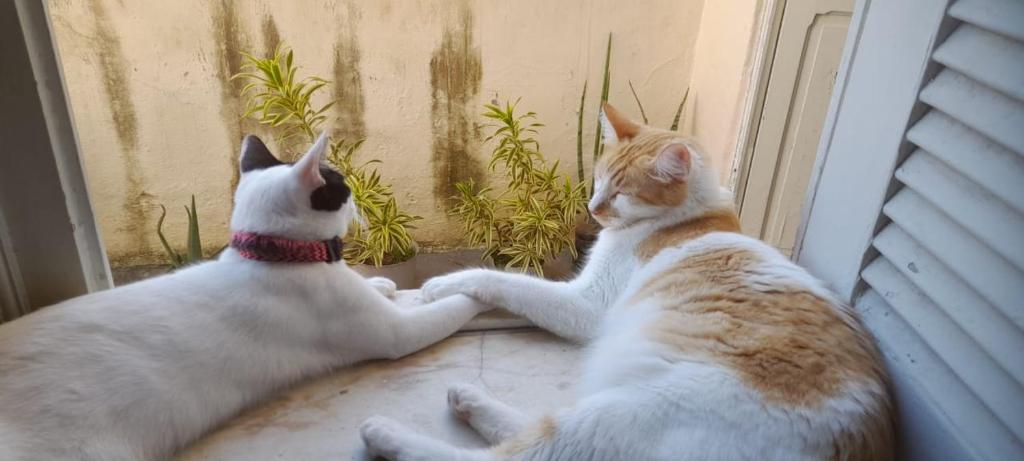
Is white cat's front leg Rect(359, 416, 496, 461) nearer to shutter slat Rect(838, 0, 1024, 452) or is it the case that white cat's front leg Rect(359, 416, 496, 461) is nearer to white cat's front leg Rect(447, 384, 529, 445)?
white cat's front leg Rect(447, 384, 529, 445)

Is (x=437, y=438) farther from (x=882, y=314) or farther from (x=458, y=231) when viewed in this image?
(x=458, y=231)

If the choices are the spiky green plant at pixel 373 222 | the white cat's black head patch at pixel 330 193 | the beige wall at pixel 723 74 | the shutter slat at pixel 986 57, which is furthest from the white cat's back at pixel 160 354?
the beige wall at pixel 723 74

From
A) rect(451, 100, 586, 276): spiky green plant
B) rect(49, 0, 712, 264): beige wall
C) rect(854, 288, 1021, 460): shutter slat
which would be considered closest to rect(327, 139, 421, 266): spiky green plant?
rect(451, 100, 586, 276): spiky green plant

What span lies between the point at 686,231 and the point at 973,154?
1.96 feet

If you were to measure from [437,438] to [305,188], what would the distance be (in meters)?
0.48

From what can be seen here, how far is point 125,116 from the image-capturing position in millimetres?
2561

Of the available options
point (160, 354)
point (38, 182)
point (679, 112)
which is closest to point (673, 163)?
point (160, 354)

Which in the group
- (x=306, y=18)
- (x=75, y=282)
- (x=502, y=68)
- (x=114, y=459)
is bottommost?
(x=114, y=459)

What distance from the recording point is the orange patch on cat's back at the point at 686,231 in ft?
4.26

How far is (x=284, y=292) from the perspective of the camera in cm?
107

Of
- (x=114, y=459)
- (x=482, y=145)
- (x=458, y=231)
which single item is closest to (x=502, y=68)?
(x=482, y=145)

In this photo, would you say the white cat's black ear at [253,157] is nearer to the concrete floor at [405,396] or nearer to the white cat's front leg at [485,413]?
the concrete floor at [405,396]

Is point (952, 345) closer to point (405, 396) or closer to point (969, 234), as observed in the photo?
point (969, 234)

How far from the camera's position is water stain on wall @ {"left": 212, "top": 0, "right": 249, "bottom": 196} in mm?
2486
